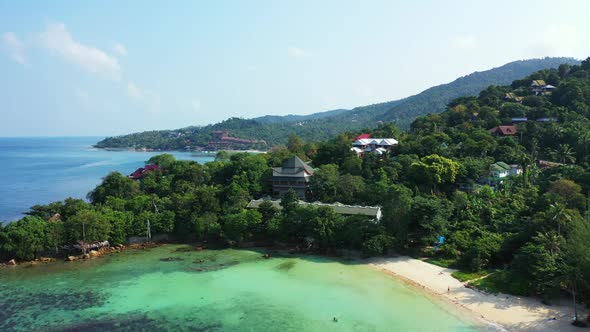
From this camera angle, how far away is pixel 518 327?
19.4 metres

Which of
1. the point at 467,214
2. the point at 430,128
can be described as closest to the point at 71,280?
the point at 467,214

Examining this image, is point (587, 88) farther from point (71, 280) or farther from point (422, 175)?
point (71, 280)

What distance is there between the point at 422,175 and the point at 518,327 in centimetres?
2203

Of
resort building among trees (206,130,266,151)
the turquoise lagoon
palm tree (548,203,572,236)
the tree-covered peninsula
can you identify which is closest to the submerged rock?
the turquoise lagoon

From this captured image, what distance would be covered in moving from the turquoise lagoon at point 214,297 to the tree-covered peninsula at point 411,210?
3.01 m

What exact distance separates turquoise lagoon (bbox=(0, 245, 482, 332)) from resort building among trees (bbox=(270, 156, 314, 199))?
12.1 m

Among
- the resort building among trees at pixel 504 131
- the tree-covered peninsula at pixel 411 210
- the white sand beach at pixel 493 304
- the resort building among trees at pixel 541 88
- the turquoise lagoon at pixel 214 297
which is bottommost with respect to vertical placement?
the white sand beach at pixel 493 304

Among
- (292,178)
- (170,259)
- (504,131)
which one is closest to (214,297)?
(170,259)

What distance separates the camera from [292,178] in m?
42.0

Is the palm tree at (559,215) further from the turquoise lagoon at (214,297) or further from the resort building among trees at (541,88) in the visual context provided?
the resort building among trees at (541,88)

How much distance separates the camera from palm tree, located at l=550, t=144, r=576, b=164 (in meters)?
42.0

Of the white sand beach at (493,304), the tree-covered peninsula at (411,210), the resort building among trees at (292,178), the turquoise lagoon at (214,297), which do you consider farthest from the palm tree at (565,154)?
the turquoise lagoon at (214,297)

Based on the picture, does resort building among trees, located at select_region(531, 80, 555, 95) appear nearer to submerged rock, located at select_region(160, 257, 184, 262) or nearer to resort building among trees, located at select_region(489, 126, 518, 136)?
resort building among trees, located at select_region(489, 126, 518, 136)

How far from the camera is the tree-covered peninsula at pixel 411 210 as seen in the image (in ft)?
81.1
